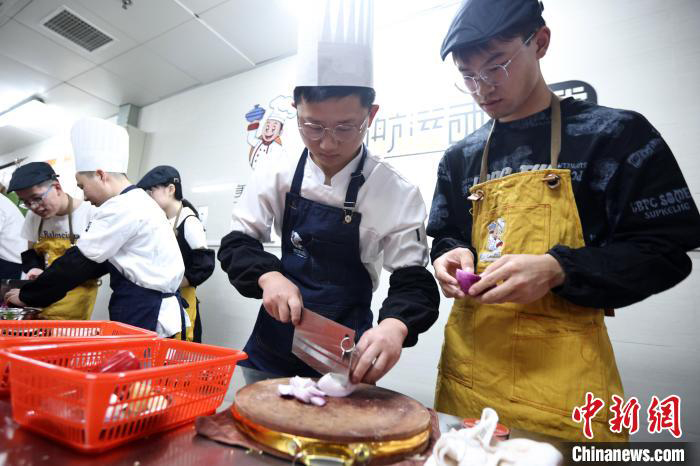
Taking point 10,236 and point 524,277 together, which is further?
point 10,236

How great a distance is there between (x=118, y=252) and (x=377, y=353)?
1.69 meters

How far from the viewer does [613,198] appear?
3.23 ft

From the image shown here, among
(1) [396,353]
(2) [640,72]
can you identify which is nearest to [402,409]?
(1) [396,353]

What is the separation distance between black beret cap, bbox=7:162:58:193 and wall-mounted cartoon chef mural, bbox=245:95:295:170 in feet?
4.93

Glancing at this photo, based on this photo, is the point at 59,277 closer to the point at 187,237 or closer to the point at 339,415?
the point at 187,237

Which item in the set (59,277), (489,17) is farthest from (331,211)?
(59,277)

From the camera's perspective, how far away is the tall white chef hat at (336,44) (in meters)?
1.14

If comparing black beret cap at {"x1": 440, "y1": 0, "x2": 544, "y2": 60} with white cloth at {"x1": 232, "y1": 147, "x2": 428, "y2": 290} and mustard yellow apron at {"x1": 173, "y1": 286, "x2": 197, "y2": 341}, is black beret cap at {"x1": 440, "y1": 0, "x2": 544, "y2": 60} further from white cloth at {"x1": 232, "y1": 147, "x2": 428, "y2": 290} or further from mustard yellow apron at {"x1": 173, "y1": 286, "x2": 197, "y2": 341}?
mustard yellow apron at {"x1": 173, "y1": 286, "x2": 197, "y2": 341}

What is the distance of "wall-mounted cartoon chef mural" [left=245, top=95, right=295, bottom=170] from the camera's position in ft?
11.0

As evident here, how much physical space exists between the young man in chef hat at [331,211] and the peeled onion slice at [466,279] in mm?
118

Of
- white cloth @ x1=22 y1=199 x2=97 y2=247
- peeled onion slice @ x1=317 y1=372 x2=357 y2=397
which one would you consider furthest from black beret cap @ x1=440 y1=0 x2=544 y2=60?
white cloth @ x1=22 y1=199 x2=97 y2=247

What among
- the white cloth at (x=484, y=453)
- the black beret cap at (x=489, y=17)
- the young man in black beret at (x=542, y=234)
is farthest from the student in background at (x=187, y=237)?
the white cloth at (x=484, y=453)

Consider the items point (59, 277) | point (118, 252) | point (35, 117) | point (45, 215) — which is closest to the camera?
point (59, 277)

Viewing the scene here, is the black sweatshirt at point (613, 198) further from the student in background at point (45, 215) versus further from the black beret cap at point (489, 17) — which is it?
the student in background at point (45, 215)
